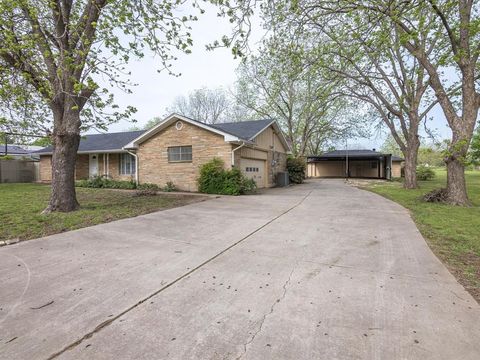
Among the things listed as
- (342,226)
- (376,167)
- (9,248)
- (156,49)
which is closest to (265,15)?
(156,49)

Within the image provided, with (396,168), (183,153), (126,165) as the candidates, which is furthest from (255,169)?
(396,168)

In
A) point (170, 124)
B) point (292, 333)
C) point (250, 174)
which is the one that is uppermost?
point (170, 124)

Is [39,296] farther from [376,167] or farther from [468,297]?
[376,167]

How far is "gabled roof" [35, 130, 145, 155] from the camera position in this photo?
56.6ft

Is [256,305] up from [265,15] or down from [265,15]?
down

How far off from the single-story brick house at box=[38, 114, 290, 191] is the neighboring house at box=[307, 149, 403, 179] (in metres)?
17.8

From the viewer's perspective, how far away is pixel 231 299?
272 centimetres

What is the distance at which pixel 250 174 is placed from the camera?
14.9 m

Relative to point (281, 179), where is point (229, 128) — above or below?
above

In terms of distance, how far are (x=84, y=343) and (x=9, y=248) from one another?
3.68 metres

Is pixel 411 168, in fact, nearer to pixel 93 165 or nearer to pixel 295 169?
pixel 295 169

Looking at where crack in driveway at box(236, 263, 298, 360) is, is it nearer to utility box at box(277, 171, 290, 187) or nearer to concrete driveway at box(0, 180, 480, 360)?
concrete driveway at box(0, 180, 480, 360)

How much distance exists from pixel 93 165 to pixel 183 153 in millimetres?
8697

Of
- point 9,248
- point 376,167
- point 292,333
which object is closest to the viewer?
point 292,333
